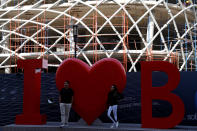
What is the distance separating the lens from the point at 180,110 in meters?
9.45

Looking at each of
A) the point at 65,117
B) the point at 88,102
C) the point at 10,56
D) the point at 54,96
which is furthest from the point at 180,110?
the point at 10,56

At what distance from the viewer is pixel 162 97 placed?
9.66 metres

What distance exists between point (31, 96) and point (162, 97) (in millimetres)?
4728

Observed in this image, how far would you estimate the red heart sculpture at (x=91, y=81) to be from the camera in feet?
33.4

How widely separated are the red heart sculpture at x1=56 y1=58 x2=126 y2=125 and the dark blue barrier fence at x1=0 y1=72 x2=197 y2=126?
119cm

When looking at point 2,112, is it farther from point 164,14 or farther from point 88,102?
point 164,14

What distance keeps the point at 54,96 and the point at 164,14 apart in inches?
624

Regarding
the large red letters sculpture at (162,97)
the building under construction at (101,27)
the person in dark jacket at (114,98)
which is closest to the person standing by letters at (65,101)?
the person in dark jacket at (114,98)

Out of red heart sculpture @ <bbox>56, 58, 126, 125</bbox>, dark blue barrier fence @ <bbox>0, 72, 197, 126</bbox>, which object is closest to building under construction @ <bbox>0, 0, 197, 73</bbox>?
dark blue barrier fence @ <bbox>0, 72, 197, 126</bbox>

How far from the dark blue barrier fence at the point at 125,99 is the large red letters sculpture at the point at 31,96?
120 cm

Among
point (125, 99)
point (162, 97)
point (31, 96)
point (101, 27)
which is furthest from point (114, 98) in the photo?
point (101, 27)

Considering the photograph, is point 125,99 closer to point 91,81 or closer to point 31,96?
point 91,81

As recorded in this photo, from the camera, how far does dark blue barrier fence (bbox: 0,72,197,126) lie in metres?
10.6

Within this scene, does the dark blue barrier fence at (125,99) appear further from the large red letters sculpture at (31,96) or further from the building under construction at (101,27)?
the building under construction at (101,27)
